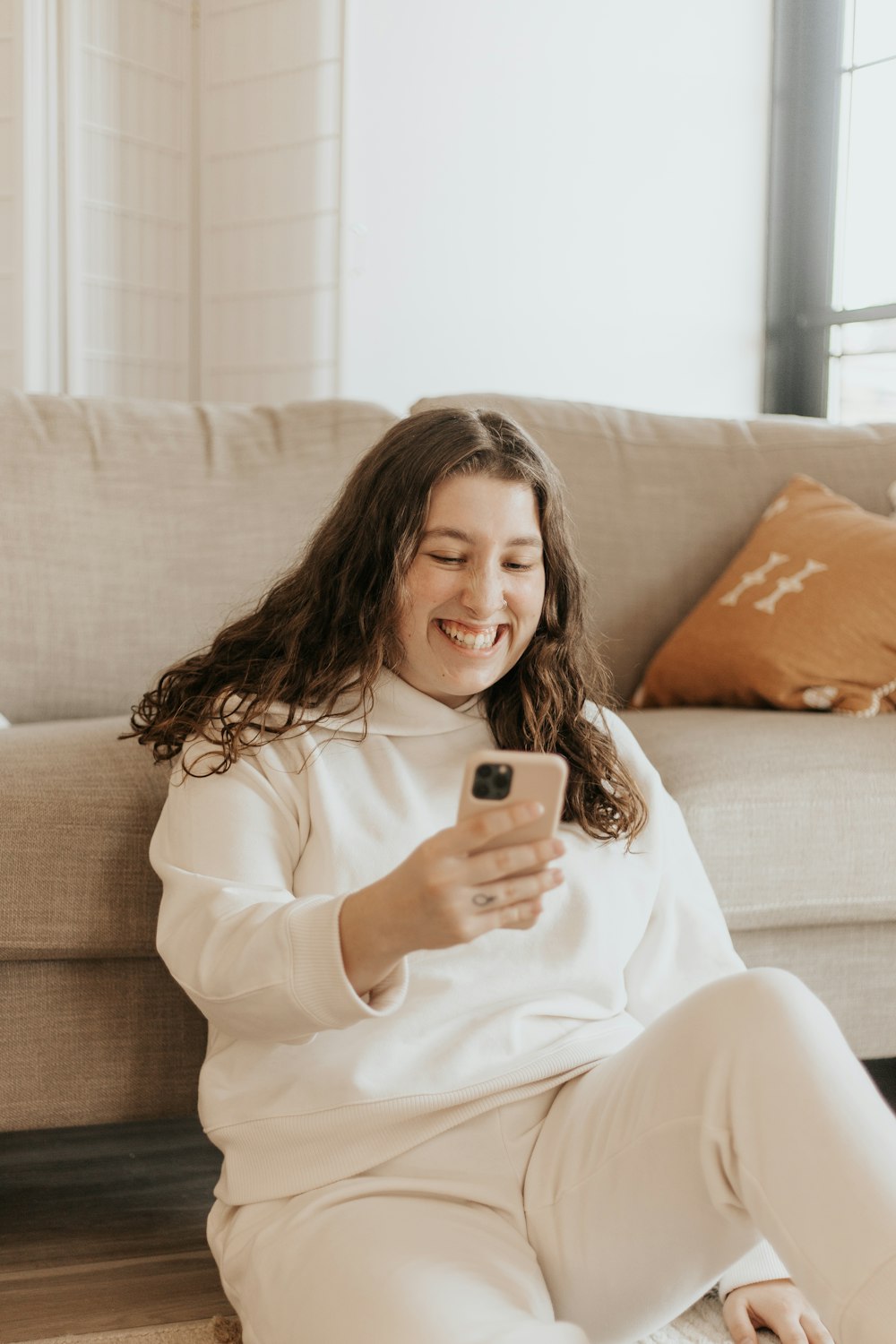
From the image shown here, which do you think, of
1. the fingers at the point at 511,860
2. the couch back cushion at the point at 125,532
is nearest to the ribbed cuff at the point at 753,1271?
the fingers at the point at 511,860

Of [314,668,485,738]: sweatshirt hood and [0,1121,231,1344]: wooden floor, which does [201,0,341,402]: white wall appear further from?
[314,668,485,738]: sweatshirt hood

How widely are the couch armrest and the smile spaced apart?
36 centimetres

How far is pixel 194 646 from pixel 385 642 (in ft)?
2.36

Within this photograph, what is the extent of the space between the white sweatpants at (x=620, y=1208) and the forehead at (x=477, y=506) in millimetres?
402

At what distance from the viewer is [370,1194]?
0.98 metres

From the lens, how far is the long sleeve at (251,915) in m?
0.89

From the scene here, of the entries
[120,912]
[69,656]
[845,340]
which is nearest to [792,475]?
[69,656]

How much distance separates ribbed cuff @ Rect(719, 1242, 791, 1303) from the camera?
1.11m

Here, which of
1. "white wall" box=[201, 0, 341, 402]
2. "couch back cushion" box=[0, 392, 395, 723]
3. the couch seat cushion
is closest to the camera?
the couch seat cushion

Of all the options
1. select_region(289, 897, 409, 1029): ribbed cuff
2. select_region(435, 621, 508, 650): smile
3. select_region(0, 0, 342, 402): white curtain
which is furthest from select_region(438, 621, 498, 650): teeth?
select_region(0, 0, 342, 402): white curtain

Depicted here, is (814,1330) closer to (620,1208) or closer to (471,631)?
(620,1208)

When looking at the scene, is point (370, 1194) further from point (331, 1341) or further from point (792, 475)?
point (792, 475)

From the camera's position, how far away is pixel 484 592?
1101mm

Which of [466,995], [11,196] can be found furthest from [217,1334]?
[11,196]
